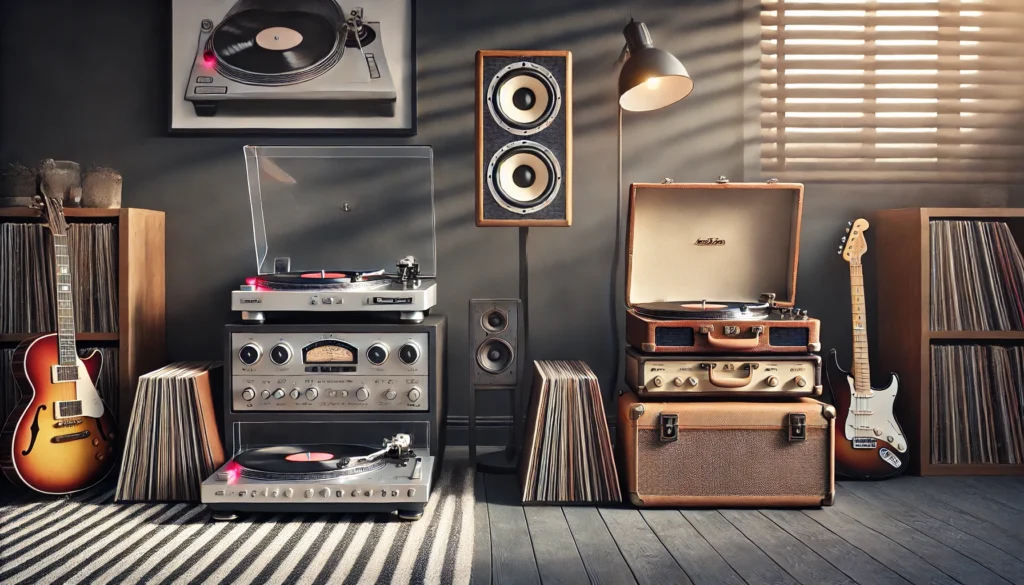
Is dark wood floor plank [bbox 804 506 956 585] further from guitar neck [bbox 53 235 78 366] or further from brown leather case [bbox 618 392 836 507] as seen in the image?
guitar neck [bbox 53 235 78 366]

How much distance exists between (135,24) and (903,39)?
3186mm

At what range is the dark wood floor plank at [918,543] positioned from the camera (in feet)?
6.02

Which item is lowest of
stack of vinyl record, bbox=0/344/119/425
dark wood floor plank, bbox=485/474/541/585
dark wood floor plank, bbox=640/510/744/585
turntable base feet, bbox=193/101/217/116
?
dark wood floor plank, bbox=640/510/744/585

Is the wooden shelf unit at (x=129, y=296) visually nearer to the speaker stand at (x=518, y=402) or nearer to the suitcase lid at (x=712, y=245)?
the speaker stand at (x=518, y=402)

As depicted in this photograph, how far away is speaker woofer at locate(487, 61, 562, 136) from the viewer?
247cm

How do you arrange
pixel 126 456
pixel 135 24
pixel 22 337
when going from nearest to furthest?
pixel 126 456 < pixel 22 337 < pixel 135 24

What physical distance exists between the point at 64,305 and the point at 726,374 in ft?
7.42

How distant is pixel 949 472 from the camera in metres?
2.73

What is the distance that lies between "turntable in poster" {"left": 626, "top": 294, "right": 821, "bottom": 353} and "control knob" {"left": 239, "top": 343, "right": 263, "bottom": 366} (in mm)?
1285

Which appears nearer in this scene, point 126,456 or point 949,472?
point 126,456

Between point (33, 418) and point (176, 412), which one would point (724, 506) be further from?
point (33, 418)

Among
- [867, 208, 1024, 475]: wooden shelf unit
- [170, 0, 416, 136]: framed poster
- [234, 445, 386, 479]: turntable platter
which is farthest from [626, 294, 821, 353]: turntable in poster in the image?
[170, 0, 416, 136]: framed poster

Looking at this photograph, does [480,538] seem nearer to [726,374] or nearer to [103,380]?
[726,374]

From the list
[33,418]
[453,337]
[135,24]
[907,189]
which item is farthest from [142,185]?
[907,189]
